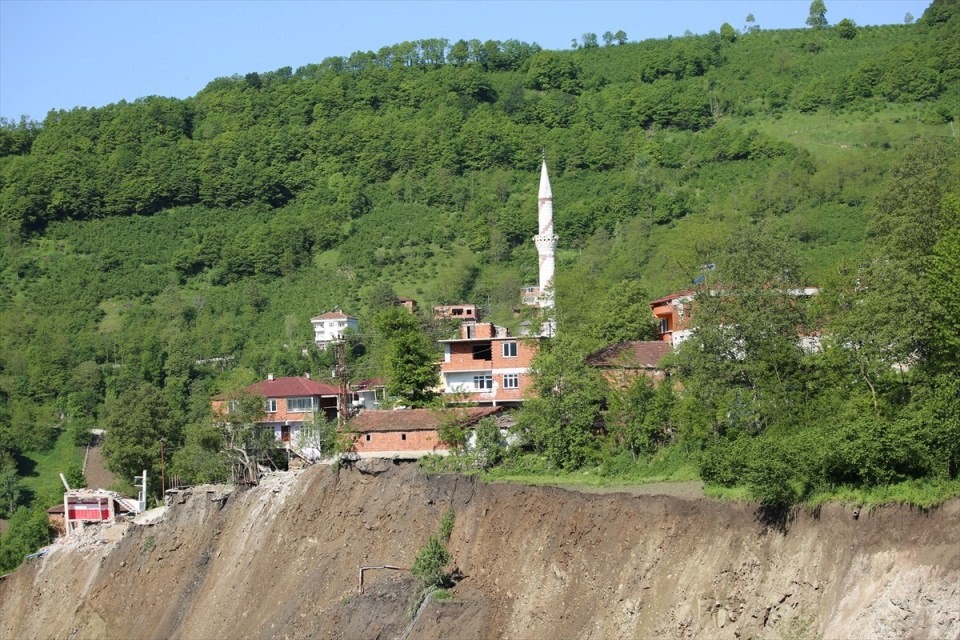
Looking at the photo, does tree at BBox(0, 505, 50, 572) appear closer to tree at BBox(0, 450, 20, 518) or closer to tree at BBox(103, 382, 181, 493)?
tree at BBox(103, 382, 181, 493)

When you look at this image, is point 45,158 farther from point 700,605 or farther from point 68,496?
point 700,605

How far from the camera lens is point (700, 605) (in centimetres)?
3644

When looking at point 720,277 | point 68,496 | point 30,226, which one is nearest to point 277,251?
point 30,226

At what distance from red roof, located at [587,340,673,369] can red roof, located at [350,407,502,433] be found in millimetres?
4910

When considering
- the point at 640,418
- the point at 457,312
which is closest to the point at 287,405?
the point at 640,418

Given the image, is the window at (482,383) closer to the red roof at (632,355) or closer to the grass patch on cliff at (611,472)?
the red roof at (632,355)

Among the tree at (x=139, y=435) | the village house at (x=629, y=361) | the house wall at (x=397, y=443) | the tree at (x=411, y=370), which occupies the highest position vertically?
the village house at (x=629, y=361)

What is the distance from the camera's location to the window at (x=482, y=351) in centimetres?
6431

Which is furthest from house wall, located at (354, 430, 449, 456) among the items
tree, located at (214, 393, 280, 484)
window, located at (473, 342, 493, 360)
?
window, located at (473, 342, 493, 360)

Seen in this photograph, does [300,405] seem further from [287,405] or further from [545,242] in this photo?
[545,242]

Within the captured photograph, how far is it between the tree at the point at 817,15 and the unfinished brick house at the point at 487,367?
132649 millimetres

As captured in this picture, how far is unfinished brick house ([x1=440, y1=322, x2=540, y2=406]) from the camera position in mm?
62188

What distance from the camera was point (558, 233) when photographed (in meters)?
132

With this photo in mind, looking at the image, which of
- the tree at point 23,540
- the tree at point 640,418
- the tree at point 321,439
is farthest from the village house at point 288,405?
the tree at point 640,418
